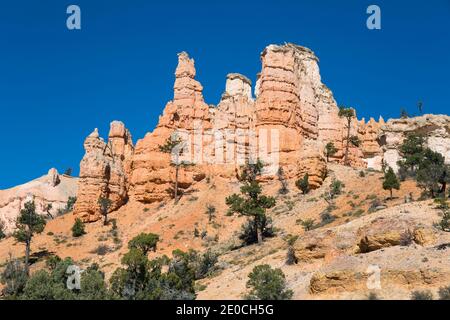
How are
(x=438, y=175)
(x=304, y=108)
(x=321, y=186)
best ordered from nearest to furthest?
(x=438, y=175) → (x=321, y=186) → (x=304, y=108)

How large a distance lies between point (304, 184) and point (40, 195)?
51.8m

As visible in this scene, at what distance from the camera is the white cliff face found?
7012 centimetres

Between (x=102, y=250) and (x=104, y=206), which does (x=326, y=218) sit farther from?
(x=104, y=206)

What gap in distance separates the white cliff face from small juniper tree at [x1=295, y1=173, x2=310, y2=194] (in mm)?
18153

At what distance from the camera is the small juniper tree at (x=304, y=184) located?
56.7 meters

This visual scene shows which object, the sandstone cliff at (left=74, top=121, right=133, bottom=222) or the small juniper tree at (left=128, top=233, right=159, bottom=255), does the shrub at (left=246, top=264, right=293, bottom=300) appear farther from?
the sandstone cliff at (left=74, top=121, right=133, bottom=222)

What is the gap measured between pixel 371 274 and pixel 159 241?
3236 centimetres

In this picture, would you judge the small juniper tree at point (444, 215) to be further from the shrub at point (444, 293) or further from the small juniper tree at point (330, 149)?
the small juniper tree at point (330, 149)

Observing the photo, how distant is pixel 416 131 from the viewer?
71.8 meters

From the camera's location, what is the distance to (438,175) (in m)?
43.6
